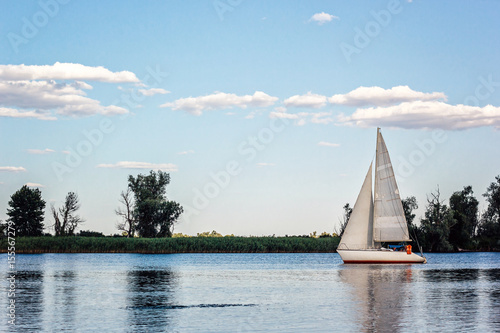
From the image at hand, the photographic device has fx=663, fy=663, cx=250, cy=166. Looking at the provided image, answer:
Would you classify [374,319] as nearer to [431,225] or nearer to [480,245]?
[431,225]

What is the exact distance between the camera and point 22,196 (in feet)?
389

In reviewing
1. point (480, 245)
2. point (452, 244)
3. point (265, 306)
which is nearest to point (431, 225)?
point (452, 244)

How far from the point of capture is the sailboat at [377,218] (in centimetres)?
6744

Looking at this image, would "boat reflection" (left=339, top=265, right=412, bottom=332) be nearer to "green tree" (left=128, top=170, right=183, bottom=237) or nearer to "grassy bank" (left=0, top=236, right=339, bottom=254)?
"grassy bank" (left=0, top=236, right=339, bottom=254)

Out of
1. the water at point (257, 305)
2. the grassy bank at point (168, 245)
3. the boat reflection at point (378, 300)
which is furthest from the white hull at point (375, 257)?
the grassy bank at point (168, 245)

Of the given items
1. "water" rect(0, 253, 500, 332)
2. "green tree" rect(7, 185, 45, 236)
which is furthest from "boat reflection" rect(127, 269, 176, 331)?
"green tree" rect(7, 185, 45, 236)

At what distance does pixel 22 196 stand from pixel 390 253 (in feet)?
248

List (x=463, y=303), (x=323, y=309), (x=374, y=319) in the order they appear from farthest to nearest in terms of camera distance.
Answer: (x=463, y=303), (x=323, y=309), (x=374, y=319)

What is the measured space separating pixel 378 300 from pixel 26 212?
95.9m

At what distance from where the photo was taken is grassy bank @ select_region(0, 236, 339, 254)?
103750 mm

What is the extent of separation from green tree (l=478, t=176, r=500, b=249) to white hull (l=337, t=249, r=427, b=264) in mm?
62855

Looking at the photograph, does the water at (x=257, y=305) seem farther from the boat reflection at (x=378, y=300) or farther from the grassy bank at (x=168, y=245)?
the grassy bank at (x=168, y=245)

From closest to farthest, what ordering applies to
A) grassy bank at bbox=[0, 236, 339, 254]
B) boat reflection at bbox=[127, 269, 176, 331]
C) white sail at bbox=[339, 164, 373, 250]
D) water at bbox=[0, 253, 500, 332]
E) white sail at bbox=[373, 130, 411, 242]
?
water at bbox=[0, 253, 500, 332] < boat reflection at bbox=[127, 269, 176, 331] < white sail at bbox=[373, 130, 411, 242] < white sail at bbox=[339, 164, 373, 250] < grassy bank at bbox=[0, 236, 339, 254]

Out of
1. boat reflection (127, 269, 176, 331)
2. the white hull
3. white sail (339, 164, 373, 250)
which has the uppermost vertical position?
white sail (339, 164, 373, 250)
